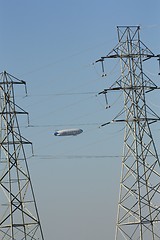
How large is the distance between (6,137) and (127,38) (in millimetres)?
12516

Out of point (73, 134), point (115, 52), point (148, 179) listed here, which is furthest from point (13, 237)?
point (73, 134)

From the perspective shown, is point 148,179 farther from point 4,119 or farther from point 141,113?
point 4,119

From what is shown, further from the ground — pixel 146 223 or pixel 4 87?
pixel 4 87

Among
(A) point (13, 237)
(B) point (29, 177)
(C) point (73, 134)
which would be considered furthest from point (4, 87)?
(C) point (73, 134)

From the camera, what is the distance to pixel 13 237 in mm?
62500

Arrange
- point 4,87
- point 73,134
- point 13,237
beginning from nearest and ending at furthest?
1. point 13,237
2. point 4,87
3. point 73,134

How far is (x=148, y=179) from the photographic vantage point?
6788cm

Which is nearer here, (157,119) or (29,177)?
(29,177)

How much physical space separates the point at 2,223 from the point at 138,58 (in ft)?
54.6

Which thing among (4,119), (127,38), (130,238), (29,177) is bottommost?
(130,238)

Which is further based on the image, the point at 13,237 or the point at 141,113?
the point at 141,113

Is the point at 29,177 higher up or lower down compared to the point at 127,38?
lower down

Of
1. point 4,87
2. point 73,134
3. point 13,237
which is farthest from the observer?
point 73,134

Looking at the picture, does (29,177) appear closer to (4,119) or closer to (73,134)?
(4,119)
